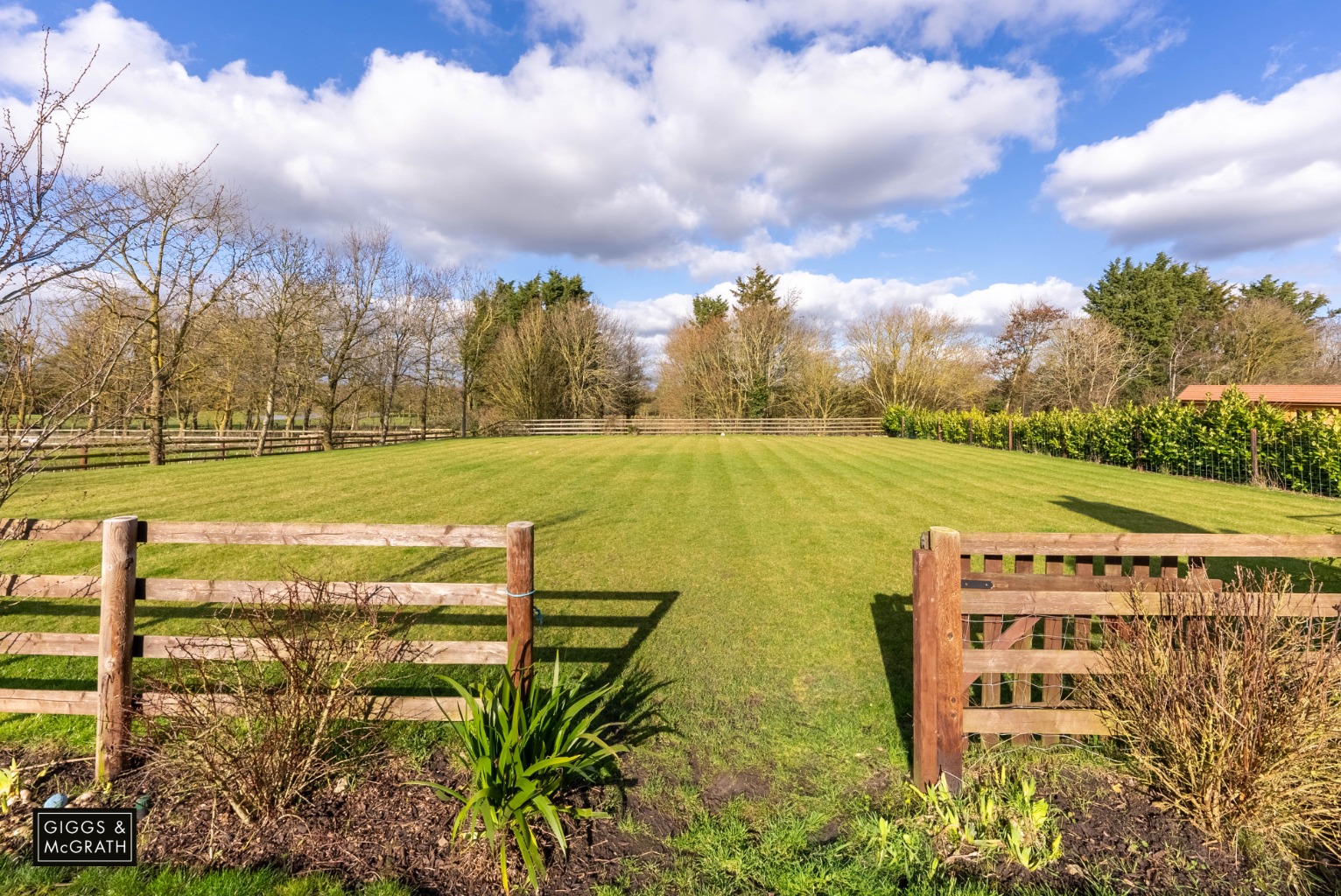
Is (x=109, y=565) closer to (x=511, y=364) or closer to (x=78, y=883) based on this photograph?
(x=78, y=883)

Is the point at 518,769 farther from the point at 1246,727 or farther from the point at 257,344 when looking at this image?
the point at 257,344

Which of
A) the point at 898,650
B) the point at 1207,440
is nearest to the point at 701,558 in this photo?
the point at 898,650

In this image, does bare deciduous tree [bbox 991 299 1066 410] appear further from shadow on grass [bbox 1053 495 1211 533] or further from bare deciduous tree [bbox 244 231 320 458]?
bare deciduous tree [bbox 244 231 320 458]

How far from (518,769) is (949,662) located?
7.36ft

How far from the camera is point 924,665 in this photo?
305 centimetres

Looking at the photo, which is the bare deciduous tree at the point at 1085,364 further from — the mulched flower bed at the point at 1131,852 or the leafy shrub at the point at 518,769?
the leafy shrub at the point at 518,769

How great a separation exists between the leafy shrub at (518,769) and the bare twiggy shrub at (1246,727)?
111 inches

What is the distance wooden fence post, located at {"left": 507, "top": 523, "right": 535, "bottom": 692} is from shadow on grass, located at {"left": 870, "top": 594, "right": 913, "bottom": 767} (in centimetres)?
244

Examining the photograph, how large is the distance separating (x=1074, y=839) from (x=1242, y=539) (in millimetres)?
2015

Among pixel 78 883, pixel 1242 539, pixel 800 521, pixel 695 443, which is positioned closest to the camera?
pixel 78 883

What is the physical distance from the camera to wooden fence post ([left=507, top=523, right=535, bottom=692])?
3191 mm

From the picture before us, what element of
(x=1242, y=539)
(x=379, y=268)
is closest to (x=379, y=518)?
(x=1242, y=539)

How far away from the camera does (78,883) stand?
8.20 feet

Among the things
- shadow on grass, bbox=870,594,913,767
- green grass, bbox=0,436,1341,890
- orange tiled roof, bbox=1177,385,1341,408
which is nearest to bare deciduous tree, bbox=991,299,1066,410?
orange tiled roof, bbox=1177,385,1341,408
